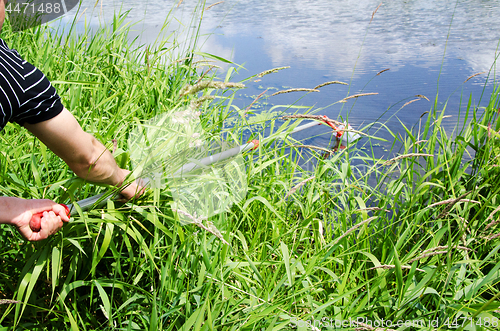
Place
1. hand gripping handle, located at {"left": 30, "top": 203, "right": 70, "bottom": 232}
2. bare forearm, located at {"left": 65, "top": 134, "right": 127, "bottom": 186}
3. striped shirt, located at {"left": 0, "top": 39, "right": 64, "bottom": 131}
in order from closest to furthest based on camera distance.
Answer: striped shirt, located at {"left": 0, "top": 39, "right": 64, "bottom": 131}
hand gripping handle, located at {"left": 30, "top": 203, "right": 70, "bottom": 232}
bare forearm, located at {"left": 65, "top": 134, "right": 127, "bottom": 186}

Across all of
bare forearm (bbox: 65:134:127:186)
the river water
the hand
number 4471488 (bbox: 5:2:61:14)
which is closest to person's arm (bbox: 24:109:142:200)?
bare forearm (bbox: 65:134:127:186)

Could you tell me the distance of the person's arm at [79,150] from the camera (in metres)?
1.02

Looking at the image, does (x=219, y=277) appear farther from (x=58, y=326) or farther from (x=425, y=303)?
(x=425, y=303)

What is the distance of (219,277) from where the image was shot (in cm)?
131

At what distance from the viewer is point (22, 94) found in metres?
0.92

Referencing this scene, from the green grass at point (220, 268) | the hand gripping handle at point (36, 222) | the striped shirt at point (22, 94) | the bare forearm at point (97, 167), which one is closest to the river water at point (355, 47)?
the green grass at point (220, 268)

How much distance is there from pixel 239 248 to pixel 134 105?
1.04m

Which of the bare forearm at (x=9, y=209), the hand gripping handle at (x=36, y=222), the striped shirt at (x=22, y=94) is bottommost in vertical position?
the hand gripping handle at (x=36, y=222)

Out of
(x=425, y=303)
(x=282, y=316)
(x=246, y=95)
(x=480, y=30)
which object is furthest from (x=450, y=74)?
(x=282, y=316)

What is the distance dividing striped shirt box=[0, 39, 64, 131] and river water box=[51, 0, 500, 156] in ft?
5.32

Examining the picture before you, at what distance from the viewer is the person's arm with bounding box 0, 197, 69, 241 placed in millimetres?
977

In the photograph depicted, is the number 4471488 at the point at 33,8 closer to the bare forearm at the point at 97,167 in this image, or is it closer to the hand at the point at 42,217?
the bare forearm at the point at 97,167

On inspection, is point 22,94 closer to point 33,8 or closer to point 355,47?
point 33,8

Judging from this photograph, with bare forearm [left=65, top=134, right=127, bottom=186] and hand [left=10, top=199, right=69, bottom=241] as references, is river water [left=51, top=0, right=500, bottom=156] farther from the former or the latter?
hand [left=10, top=199, right=69, bottom=241]
